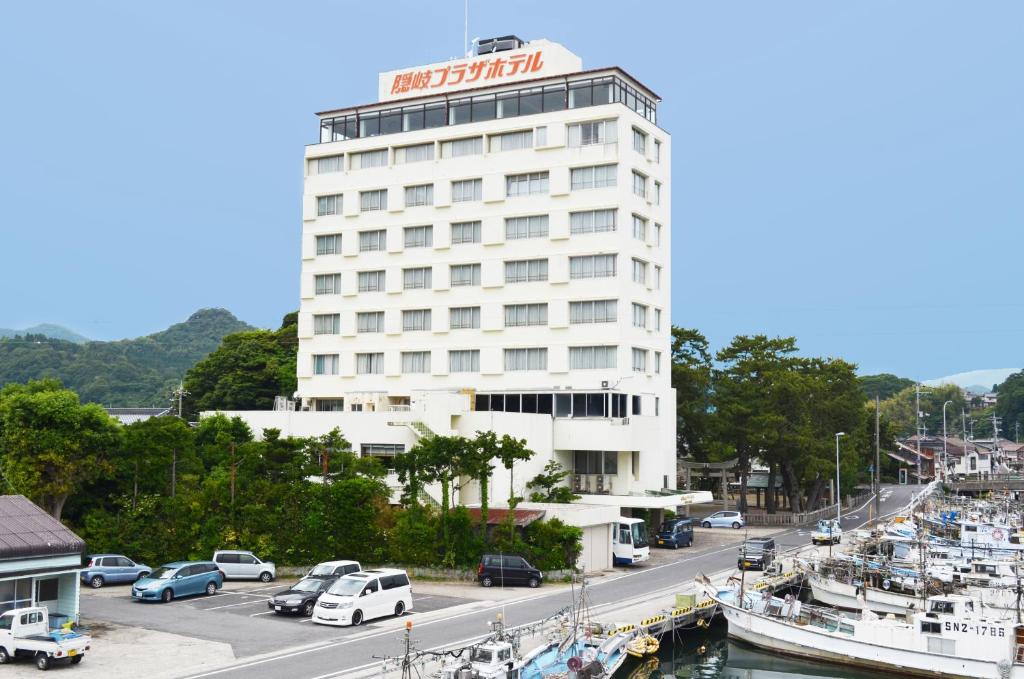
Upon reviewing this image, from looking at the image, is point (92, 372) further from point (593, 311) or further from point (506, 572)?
point (506, 572)

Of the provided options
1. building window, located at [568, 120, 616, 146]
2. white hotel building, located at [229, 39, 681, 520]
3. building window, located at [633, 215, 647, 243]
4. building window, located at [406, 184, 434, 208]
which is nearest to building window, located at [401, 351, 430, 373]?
white hotel building, located at [229, 39, 681, 520]

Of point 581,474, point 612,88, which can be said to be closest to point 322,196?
point 612,88

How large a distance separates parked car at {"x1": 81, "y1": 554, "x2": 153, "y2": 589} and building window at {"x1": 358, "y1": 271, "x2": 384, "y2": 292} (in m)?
33.0

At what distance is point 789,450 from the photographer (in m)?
81.5

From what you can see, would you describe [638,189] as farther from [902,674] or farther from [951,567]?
[902,674]

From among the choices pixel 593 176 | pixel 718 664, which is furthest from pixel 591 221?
pixel 718 664

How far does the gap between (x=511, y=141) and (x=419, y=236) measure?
10288 millimetres

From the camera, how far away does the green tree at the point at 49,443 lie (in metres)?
48.4

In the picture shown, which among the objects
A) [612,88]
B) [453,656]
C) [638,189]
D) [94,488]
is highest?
[612,88]

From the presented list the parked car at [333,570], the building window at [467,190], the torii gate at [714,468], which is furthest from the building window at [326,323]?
the parked car at [333,570]

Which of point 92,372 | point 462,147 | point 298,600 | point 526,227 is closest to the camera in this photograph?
point 298,600

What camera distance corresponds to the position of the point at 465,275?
72875 mm

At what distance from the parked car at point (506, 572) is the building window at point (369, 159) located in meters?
39.0

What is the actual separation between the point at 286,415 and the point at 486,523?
2291cm
